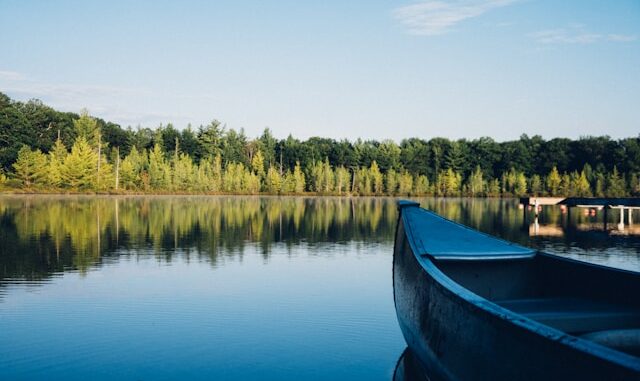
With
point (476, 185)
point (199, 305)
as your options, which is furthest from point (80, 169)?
point (199, 305)

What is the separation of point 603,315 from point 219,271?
10972 millimetres

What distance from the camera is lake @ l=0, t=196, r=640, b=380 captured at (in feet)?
26.7

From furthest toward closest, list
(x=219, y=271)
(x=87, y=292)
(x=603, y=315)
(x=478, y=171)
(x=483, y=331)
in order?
1. (x=478, y=171)
2. (x=219, y=271)
3. (x=87, y=292)
4. (x=603, y=315)
5. (x=483, y=331)

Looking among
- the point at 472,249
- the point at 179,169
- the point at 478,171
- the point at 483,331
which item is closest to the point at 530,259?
the point at 472,249

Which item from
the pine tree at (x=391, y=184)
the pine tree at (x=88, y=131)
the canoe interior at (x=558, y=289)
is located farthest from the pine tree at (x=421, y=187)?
the canoe interior at (x=558, y=289)

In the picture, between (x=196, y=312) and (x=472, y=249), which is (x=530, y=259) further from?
(x=196, y=312)

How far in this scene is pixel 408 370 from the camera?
8.15m

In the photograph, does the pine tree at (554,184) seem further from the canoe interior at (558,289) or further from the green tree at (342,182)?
the canoe interior at (558,289)

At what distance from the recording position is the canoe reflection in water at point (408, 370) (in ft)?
25.7

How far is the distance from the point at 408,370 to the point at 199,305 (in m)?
5.08

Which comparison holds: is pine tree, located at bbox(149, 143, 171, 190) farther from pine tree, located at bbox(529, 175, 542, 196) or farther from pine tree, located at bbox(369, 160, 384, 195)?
pine tree, located at bbox(529, 175, 542, 196)

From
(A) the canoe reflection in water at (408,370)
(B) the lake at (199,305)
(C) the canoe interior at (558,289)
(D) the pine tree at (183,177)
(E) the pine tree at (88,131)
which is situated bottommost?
(A) the canoe reflection in water at (408,370)

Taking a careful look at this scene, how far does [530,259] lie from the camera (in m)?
9.36

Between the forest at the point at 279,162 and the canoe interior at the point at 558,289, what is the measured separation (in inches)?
2876
